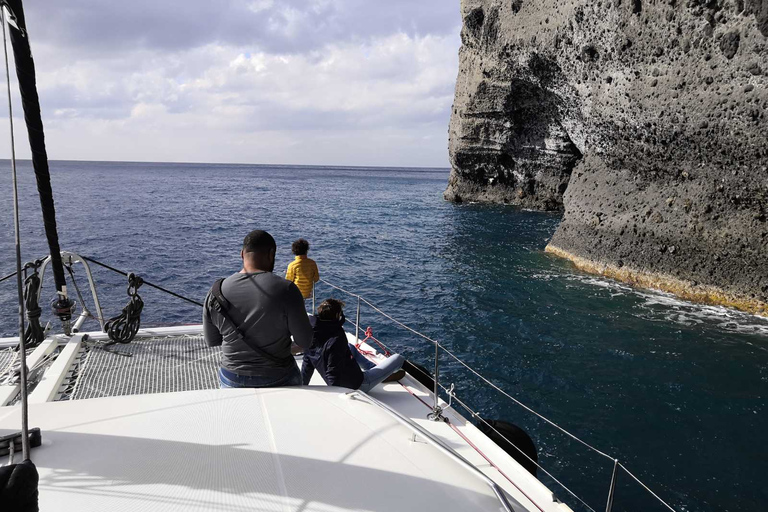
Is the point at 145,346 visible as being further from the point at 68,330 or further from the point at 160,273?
the point at 160,273

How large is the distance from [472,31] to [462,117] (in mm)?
7011

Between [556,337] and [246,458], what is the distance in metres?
12.3

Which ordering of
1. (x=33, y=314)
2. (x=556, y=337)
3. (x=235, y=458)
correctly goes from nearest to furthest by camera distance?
(x=235, y=458)
(x=33, y=314)
(x=556, y=337)

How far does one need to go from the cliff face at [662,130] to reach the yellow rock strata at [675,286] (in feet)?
0.14

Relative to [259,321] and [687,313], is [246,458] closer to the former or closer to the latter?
[259,321]

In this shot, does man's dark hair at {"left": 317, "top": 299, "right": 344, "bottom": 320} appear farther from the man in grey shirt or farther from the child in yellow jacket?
the child in yellow jacket

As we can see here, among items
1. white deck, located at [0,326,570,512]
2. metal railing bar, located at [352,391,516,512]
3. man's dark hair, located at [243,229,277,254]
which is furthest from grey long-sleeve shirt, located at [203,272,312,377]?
metal railing bar, located at [352,391,516,512]

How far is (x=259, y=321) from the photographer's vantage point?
430 centimetres

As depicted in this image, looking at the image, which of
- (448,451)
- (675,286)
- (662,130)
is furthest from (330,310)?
(662,130)

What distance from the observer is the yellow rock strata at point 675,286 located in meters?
16.0

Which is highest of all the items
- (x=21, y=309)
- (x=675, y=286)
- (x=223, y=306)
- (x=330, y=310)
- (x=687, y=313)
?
(x=21, y=309)

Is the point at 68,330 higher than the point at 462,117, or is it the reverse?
the point at 462,117

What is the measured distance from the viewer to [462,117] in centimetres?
3991

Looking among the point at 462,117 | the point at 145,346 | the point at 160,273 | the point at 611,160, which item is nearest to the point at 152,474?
the point at 145,346
